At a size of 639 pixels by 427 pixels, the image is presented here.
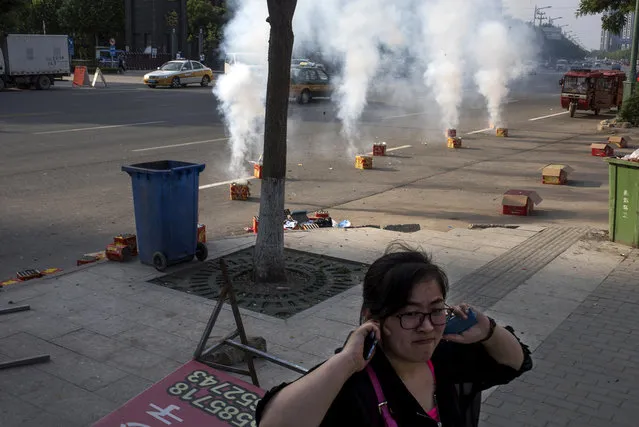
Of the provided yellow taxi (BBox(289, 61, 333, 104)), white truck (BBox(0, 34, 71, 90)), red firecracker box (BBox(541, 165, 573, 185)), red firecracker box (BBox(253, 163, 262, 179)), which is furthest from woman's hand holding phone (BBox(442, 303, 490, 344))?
white truck (BBox(0, 34, 71, 90))

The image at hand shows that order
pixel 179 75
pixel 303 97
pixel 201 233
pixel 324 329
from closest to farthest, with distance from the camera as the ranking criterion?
pixel 324 329, pixel 201 233, pixel 303 97, pixel 179 75

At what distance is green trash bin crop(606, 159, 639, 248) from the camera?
862cm

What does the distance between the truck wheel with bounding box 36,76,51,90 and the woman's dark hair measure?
3672 cm

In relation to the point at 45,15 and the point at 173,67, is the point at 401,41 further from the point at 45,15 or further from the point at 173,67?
the point at 45,15

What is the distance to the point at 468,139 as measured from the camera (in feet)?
70.3

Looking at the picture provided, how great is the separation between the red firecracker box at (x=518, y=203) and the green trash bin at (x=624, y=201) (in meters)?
2.21

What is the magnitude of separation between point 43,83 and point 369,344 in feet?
122

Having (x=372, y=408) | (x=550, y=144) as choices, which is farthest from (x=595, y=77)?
(x=372, y=408)

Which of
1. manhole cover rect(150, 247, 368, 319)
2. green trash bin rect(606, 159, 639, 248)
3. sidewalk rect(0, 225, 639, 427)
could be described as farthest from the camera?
green trash bin rect(606, 159, 639, 248)

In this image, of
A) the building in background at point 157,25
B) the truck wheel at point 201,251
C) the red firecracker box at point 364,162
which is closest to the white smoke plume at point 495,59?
the red firecracker box at point 364,162

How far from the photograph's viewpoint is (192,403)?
12.1ft

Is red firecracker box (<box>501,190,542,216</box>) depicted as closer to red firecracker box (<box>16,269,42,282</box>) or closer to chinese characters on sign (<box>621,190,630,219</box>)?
chinese characters on sign (<box>621,190,630,219</box>)

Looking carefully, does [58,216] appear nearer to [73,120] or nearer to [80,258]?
[80,258]

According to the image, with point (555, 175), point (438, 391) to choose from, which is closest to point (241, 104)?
point (555, 175)
